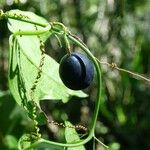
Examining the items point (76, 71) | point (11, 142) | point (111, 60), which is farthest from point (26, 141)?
point (111, 60)

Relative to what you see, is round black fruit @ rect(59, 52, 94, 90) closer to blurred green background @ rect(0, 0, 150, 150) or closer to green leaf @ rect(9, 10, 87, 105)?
green leaf @ rect(9, 10, 87, 105)

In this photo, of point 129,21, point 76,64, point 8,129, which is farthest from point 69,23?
point 76,64

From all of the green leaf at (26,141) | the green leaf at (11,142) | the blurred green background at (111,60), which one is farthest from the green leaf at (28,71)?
the blurred green background at (111,60)

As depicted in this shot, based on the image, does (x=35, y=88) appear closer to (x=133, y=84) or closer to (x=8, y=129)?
(x=8, y=129)

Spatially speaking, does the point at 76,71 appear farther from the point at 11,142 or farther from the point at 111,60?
the point at 111,60

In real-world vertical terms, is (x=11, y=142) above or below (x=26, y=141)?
below
